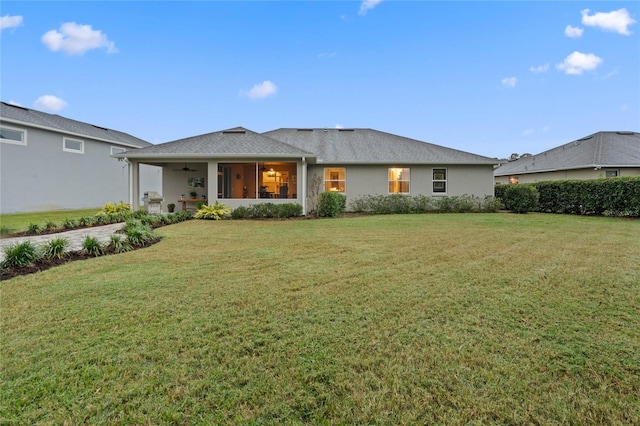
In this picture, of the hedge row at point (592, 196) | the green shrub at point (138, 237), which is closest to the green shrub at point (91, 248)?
the green shrub at point (138, 237)

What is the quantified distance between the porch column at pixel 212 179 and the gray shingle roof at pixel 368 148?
15.9 ft

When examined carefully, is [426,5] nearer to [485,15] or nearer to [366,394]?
[485,15]

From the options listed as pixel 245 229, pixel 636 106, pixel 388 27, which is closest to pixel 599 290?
pixel 245 229

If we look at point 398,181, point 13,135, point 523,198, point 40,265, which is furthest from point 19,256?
point 523,198

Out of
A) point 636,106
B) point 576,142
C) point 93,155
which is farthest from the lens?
point 576,142

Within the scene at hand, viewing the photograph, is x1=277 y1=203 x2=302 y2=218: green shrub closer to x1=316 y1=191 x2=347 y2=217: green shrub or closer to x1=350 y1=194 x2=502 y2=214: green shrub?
x1=316 y1=191 x2=347 y2=217: green shrub

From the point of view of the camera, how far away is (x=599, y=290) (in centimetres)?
381

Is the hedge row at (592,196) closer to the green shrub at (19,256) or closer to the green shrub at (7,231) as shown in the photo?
the green shrub at (19,256)

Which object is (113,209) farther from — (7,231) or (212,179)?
(212,179)

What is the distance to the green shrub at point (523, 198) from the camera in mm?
14688

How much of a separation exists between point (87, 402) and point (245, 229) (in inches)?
A: 310

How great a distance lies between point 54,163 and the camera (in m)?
16.0

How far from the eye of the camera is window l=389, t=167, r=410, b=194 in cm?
1622

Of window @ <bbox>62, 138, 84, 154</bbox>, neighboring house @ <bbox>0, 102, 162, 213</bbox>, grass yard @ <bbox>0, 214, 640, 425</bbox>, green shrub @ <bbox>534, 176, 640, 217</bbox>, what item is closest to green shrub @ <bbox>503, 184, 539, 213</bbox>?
green shrub @ <bbox>534, 176, 640, 217</bbox>
